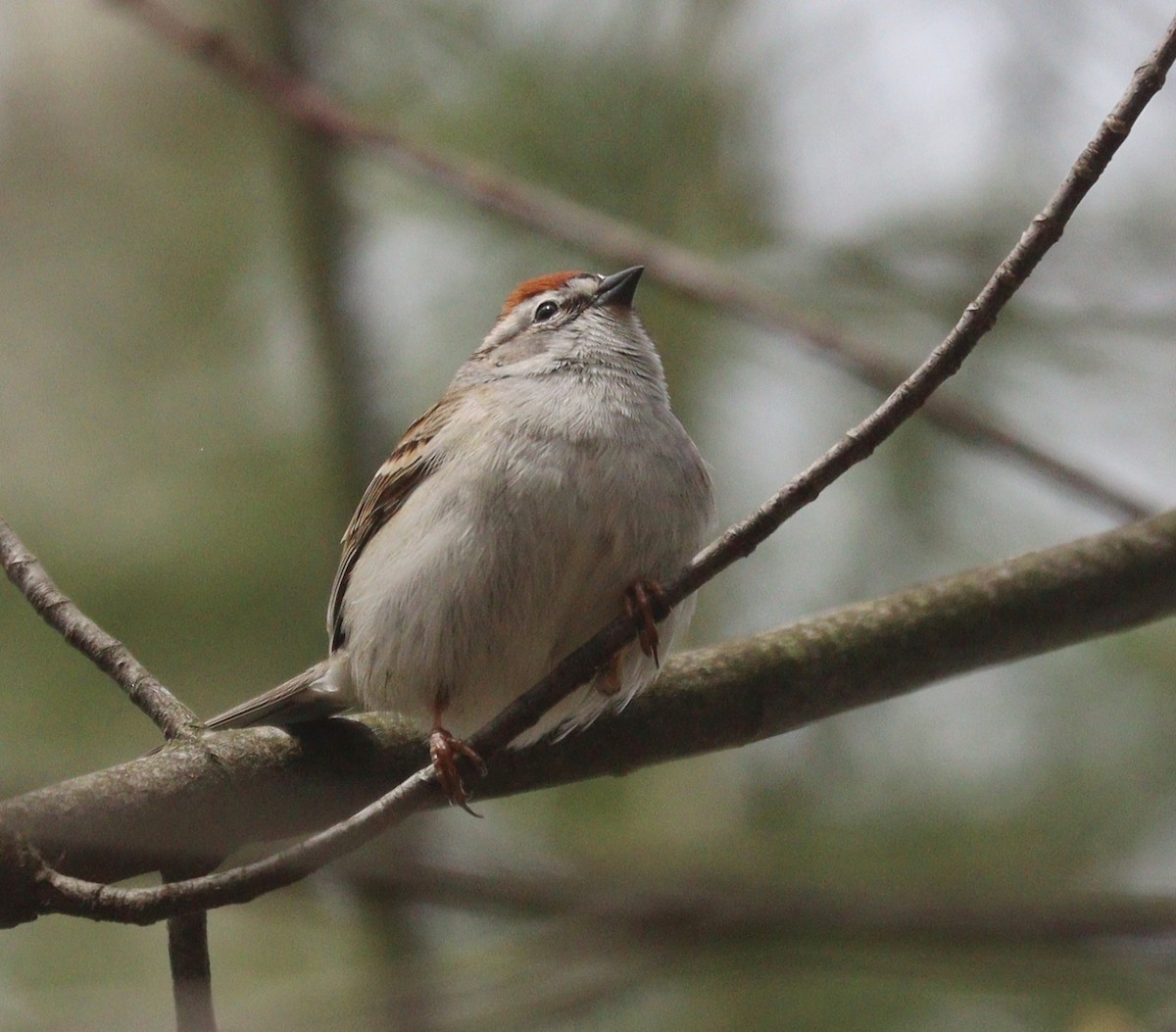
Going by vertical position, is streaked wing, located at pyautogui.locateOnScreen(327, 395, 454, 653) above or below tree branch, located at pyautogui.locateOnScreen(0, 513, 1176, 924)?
above

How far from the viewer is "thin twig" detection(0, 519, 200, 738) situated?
2.99 m

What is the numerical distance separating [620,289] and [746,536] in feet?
6.67

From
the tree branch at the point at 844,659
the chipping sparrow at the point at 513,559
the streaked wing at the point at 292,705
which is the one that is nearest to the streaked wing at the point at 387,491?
the chipping sparrow at the point at 513,559

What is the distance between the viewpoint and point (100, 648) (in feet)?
9.94

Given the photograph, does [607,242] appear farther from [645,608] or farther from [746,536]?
[746,536]

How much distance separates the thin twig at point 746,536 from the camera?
7.72 ft

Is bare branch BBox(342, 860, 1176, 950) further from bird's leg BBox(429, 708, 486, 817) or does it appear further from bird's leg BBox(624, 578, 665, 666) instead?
bird's leg BBox(624, 578, 665, 666)

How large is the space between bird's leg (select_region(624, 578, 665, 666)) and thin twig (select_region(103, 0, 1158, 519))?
3.54 feet

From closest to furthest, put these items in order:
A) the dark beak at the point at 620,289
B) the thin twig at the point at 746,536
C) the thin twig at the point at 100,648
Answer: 1. the thin twig at the point at 746,536
2. the thin twig at the point at 100,648
3. the dark beak at the point at 620,289

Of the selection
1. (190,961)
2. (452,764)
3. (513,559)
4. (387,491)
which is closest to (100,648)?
(190,961)

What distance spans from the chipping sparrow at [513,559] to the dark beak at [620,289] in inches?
20.9

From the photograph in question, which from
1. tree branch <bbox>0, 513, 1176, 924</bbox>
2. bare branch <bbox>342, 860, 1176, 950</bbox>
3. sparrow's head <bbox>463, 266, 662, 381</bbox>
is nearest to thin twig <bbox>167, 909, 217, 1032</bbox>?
tree branch <bbox>0, 513, 1176, 924</bbox>

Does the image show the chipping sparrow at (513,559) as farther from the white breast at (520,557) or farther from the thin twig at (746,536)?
the thin twig at (746,536)

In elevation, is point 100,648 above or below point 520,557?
below
